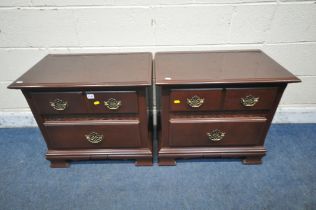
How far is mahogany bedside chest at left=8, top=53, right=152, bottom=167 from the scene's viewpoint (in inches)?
41.1

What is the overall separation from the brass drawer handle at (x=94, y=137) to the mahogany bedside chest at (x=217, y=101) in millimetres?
394

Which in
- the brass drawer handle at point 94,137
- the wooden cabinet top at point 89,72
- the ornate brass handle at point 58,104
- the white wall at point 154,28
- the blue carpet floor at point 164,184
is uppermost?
the white wall at point 154,28

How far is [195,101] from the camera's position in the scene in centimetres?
111

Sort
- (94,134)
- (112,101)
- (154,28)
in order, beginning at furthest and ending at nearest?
(154,28) < (94,134) < (112,101)

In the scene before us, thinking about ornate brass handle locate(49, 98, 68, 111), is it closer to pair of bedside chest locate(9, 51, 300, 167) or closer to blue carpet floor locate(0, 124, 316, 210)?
pair of bedside chest locate(9, 51, 300, 167)

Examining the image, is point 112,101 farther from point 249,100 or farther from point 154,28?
point 249,100

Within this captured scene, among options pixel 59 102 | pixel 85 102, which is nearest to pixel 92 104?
pixel 85 102

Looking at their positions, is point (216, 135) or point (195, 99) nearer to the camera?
point (195, 99)

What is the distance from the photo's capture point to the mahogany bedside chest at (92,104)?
1.04 m

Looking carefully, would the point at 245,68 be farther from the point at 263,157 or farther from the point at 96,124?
Answer: the point at 96,124

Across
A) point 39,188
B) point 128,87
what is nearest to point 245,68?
point 128,87

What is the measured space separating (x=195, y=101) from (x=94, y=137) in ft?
2.19

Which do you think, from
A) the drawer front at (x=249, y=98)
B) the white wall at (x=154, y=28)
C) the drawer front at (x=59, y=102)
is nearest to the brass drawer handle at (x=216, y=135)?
the drawer front at (x=249, y=98)

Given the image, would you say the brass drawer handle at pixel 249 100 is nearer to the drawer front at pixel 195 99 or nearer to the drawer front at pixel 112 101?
the drawer front at pixel 195 99
